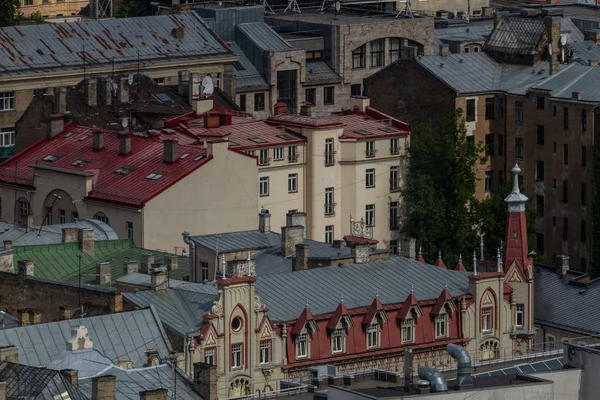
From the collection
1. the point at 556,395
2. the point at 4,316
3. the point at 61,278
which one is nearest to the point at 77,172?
the point at 61,278

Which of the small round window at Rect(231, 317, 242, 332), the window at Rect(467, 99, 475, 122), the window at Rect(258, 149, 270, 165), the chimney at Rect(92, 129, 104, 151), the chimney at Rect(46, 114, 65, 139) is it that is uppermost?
the window at Rect(467, 99, 475, 122)

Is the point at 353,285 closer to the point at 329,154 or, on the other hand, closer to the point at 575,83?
the point at 329,154

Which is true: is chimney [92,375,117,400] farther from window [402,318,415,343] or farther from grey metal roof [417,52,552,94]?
grey metal roof [417,52,552,94]

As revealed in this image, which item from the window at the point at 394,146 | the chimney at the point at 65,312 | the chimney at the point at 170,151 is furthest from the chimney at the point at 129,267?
the window at the point at 394,146

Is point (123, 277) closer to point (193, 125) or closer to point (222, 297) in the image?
point (222, 297)

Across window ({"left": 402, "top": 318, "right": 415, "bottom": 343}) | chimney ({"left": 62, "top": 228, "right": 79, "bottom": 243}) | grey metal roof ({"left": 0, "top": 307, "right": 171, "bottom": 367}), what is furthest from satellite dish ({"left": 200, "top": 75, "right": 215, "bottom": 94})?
grey metal roof ({"left": 0, "top": 307, "right": 171, "bottom": 367})

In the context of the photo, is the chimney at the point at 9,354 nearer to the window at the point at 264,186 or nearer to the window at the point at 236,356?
the window at the point at 236,356
